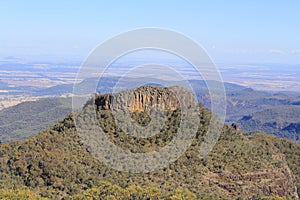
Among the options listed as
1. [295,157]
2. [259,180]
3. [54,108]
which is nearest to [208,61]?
[259,180]

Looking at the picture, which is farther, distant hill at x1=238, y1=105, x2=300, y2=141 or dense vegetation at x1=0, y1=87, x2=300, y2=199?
distant hill at x1=238, y1=105, x2=300, y2=141

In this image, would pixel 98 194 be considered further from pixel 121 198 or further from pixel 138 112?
pixel 138 112

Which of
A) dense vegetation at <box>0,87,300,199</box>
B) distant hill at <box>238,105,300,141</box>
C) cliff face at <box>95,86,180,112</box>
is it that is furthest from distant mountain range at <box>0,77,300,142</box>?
dense vegetation at <box>0,87,300,199</box>

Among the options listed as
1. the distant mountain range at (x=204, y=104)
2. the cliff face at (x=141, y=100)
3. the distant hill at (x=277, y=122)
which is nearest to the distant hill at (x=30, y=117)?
the distant mountain range at (x=204, y=104)

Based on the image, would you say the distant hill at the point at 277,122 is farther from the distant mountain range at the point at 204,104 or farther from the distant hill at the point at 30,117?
the distant hill at the point at 30,117

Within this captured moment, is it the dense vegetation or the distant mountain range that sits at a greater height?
the dense vegetation

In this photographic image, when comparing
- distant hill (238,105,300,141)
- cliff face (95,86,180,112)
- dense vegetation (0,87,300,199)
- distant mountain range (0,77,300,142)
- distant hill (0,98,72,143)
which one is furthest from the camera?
distant hill (238,105,300,141)

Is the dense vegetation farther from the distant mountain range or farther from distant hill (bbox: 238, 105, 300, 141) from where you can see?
distant hill (bbox: 238, 105, 300, 141)

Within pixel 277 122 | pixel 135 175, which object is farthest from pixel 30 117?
pixel 135 175
